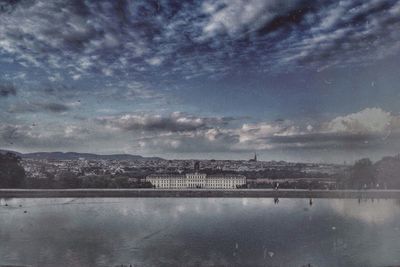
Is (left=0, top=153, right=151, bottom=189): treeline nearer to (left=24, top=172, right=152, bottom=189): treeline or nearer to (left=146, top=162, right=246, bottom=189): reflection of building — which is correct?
(left=24, top=172, right=152, bottom=189): treeline

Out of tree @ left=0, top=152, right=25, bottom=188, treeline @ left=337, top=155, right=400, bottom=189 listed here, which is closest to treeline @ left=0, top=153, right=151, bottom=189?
tree @ left=0, top=152, right=25, bottom=188

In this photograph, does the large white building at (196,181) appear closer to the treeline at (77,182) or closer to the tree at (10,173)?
the treeline at (77,182)

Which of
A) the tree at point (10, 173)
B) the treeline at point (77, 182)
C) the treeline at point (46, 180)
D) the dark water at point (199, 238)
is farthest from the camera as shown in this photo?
the treeline at point (77, 182)

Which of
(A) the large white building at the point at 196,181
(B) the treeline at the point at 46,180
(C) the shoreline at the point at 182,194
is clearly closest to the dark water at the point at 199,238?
(C) the shoreline at the point at 182,194

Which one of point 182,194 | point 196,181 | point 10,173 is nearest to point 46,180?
point 10,173

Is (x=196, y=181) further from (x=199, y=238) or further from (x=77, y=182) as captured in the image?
(x=199, y=238)

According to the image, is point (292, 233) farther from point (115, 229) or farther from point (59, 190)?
point (59, 190)
